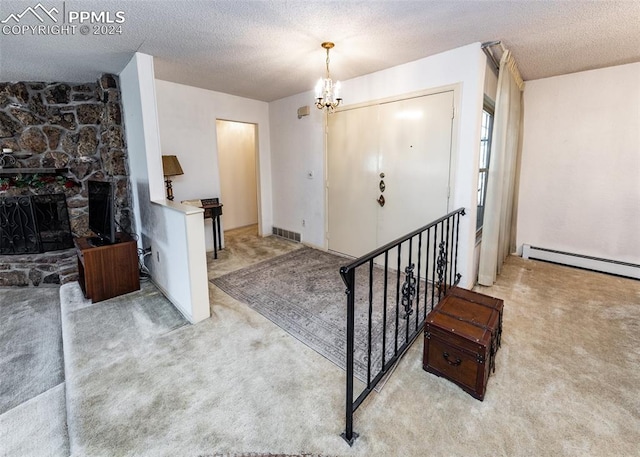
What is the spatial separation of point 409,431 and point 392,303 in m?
1.36

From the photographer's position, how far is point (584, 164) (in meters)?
3.60

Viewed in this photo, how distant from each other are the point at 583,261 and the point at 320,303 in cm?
333

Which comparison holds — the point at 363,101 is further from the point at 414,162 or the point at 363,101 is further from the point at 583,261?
the point at 583,261

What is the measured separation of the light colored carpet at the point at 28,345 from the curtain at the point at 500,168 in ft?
12.3

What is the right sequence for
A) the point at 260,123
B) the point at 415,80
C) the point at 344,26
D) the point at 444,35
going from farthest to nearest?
the point at 260,123
the point at 415,80
the point at 444,35
the point at 344,26

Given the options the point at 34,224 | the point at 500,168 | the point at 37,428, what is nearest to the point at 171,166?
the point at 34,224

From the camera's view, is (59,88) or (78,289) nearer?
(78,289)

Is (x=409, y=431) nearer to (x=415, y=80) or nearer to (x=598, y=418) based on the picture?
(x=598, y=418)

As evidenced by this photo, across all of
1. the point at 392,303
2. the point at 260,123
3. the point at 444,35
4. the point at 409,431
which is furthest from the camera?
the point at 260,123

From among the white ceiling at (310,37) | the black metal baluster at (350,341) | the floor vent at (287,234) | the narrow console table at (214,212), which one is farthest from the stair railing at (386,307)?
the narrow console table at (214,212)

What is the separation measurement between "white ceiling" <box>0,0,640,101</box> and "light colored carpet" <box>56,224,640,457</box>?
2316 mm

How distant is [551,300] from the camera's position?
2.87 metres

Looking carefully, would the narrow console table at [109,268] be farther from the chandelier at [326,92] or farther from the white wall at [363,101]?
the white wall at [363,101]

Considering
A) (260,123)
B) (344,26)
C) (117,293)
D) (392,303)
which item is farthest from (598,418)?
(260,123)
